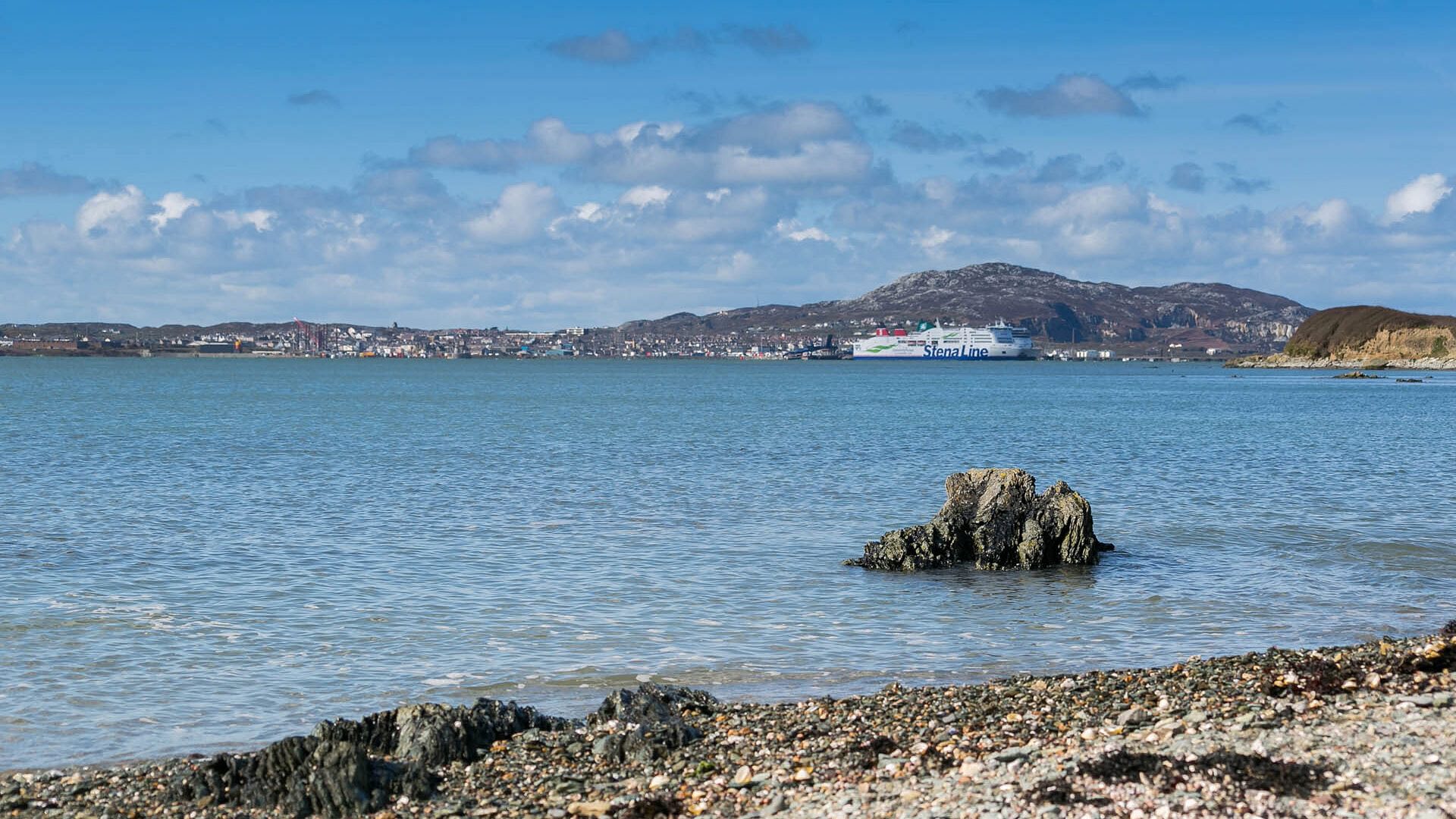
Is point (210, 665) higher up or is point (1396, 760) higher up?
point (1396, 760)

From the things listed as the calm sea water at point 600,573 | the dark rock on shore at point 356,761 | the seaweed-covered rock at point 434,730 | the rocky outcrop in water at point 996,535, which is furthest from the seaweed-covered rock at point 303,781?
the rocky outcrop in water at point 996,535

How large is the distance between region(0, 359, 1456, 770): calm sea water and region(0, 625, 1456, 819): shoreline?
1.81m

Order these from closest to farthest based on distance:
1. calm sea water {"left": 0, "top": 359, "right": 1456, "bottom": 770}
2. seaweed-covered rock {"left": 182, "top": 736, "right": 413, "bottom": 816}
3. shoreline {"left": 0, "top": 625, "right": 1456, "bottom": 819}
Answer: shoreline {"left": 0, "top": 625, "right": 1456, "bottom": 819}
seaweed-covered rock {"left": 182, "top": 736, "right": 413, "bottom": 816}
calm sea water {"left": 0, "top": 359, "right": 1456, "bottom": 770}

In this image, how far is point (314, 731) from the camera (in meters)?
11.4

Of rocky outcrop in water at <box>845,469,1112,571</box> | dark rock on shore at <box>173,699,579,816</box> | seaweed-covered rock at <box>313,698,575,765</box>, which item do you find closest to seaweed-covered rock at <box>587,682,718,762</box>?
seaweed-covered rock at <box>313,698,575,765</box>

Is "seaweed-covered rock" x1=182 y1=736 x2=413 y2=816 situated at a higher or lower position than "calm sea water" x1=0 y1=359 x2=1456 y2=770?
higher

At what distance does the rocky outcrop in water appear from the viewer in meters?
22.4

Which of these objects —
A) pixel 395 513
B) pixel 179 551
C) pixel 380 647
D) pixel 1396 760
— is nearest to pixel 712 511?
pixel 395 513

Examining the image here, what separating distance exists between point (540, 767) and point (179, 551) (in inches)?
605

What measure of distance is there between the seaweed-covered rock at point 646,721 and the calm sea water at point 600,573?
1.61 meters

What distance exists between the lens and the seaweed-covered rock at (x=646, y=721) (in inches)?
427

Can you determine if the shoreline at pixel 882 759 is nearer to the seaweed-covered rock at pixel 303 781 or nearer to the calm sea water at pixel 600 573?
the seaweed-covered rock at pixel 303 781

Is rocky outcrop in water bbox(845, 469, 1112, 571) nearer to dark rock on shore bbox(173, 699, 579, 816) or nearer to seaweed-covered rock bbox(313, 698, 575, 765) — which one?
seaweed-covered rock bbox(313, 698, 575, 765)

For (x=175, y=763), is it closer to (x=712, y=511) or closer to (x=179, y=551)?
(x=179, y=551)
